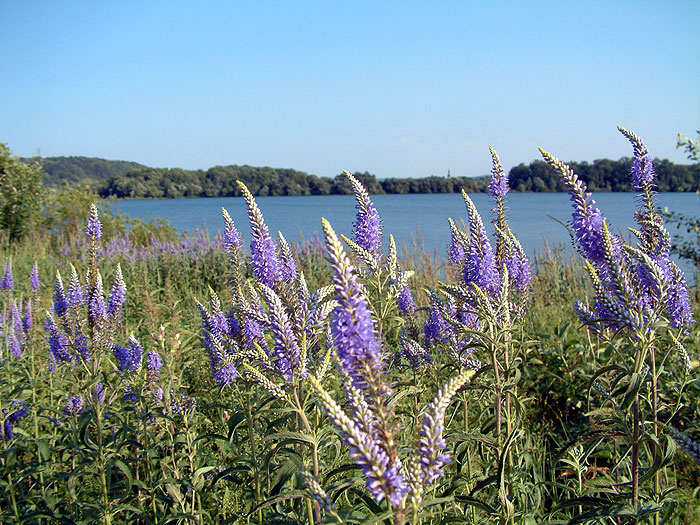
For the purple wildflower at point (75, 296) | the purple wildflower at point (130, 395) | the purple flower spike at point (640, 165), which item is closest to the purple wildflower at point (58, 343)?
the purple wildflower at point (75, 296)

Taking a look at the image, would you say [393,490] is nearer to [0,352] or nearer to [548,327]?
[0,352]

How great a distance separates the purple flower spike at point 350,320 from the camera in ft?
4.02

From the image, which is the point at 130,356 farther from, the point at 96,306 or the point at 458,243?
the point at 458,243

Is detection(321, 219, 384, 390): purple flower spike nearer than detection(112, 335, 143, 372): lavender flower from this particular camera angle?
Yes

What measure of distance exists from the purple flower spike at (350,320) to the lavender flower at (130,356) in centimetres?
268

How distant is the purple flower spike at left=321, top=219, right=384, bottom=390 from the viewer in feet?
4.02

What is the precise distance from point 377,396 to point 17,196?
67.4ft

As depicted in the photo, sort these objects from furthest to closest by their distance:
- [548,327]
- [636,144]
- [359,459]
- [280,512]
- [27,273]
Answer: [27,273] < [548,327] < [636,144] < [280,512] < [359,459]

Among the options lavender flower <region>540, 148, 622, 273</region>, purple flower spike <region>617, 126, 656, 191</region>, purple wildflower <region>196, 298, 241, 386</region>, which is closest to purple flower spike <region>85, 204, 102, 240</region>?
purple wildflower <region>196, 298, 241, 386</region>

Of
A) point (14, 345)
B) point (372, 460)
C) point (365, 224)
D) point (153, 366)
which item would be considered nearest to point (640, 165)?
point (365, 224)

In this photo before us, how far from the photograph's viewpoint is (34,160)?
19.3m

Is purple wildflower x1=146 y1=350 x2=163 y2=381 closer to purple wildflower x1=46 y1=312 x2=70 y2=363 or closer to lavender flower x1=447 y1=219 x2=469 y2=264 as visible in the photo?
purple wildflower x1=46 y1=312 x2=70 y2=363

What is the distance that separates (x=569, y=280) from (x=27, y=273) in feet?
38.0

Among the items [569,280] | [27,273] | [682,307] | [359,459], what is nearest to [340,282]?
[359,459]
